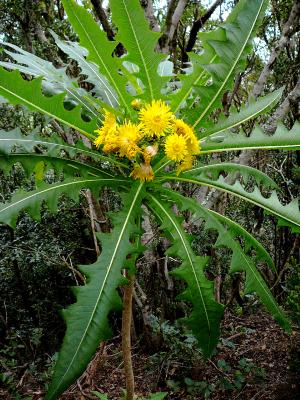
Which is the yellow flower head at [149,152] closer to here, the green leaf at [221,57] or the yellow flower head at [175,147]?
the yellow flower head at [175,147]

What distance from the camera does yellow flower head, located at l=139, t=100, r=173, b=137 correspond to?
4.50ft

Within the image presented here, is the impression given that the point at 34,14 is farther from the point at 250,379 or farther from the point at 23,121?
the point at 250,379

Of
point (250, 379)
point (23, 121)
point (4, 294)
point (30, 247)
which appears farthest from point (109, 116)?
point (4, 294)

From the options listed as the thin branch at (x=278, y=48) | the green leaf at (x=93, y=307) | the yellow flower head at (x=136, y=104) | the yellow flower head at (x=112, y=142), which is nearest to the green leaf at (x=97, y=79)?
the yellow flower head at (x=136, y=104)

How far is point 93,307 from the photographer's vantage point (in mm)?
1097

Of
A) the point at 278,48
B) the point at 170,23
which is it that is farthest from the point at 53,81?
the point at 278,48

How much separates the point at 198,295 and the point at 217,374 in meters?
2.59

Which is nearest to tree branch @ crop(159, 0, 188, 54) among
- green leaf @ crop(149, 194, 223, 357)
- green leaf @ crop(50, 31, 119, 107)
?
green leaf @ crop(50, 31, 119, 107)

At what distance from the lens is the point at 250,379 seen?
11.3 feet

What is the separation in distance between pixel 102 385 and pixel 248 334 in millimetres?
1786

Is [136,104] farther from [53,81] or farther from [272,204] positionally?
[272,204]

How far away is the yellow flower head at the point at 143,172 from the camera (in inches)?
57.6

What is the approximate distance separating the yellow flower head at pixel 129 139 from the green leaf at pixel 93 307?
203 millimetres

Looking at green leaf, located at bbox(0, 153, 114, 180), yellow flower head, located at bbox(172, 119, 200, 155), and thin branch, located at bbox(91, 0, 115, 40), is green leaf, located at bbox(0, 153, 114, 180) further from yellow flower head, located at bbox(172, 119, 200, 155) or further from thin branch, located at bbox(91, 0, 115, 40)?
thin branch, located at bbox(91, 0, 115, 40)
